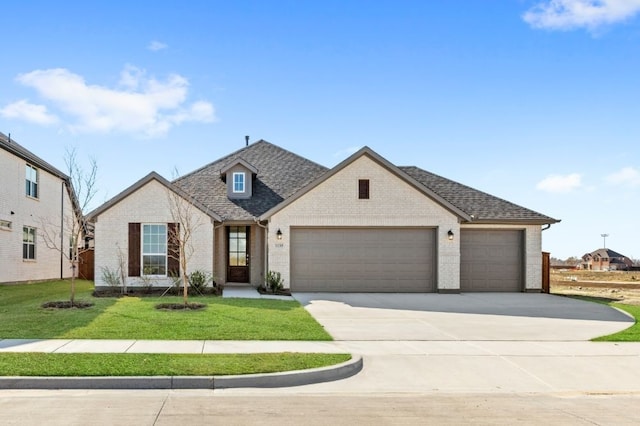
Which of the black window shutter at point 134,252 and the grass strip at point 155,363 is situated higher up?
the black window shutter at point 134,252

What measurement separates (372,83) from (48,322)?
41.0ft

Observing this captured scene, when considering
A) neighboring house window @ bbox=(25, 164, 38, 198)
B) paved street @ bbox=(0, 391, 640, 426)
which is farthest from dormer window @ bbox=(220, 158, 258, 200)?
paved street @ bbox=(0, 391, 640, 426)

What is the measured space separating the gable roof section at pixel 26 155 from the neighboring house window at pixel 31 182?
0.31 m

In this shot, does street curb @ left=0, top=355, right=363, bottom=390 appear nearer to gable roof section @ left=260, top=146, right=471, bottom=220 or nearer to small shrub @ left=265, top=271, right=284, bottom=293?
small shrub @ left=265, top=271, right=284, bottom=293

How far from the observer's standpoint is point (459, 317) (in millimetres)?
13117

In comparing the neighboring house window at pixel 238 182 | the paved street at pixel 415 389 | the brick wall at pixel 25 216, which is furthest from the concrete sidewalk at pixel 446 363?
the brick wall at pixel 25 216

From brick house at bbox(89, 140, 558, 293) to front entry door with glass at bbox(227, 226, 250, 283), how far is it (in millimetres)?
68

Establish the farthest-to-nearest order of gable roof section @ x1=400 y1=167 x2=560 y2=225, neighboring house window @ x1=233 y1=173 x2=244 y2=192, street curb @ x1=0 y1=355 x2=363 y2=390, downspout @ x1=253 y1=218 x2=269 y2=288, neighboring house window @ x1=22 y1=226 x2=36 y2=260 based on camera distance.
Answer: neighboring house window @ x1=22 y1=226 x2=36 y2=260 < neighboring house window @ x1=233 y1=173 x2=244 y2=192 < gable roof section @ x1=400 y1=167 x2=560 y2=225 < downspout @ x1=253 y1=218 x2=269 y2=288 < street curb @ x1=0 y1=355 x2=363 y2=390

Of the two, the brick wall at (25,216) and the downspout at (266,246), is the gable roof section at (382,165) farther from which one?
the brick wall at (25,216)

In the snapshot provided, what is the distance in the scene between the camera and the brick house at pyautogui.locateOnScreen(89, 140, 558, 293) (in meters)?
18.0

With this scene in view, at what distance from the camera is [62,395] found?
20.7ft

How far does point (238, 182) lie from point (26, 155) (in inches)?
395

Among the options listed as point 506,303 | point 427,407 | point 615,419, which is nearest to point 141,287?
point 506,303

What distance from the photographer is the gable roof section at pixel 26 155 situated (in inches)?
825
